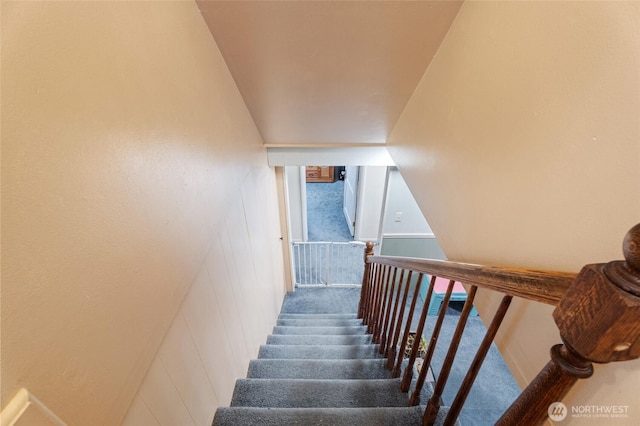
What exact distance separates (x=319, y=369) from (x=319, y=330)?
1003mm

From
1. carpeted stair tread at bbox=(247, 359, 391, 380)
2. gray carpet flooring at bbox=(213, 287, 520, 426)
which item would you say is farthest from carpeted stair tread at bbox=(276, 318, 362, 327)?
carpeted stair tread at bbox=(247, 359, 391, 380)

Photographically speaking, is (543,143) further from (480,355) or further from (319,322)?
(319,322)

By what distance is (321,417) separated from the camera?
1307 millimetres

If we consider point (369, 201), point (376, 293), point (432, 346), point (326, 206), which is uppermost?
point (369, 201)

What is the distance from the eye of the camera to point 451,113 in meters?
1.19

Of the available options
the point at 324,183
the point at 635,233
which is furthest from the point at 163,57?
the point at 324,183

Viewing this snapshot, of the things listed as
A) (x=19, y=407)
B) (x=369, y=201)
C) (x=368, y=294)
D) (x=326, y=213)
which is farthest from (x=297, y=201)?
(x=19, y=407)

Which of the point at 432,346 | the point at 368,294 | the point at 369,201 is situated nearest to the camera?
the point at 432,346

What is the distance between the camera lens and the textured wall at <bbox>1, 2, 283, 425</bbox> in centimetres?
41

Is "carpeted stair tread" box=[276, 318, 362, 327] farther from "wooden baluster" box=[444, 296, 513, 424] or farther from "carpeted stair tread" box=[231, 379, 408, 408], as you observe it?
"wooden baluster" box=[444, 296, 513, 424]

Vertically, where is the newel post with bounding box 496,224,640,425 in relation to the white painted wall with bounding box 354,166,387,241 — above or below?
below

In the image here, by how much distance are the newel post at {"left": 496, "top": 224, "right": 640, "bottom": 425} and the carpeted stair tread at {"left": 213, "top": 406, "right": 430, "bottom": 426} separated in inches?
34.7

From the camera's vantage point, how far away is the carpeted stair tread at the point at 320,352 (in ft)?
7.00
